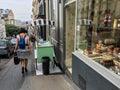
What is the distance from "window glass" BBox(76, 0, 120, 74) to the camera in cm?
466

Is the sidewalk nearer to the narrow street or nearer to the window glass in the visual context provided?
the narrow street

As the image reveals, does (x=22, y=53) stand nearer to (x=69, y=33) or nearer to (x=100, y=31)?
(x=69, y=33)

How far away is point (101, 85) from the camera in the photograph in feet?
13.7

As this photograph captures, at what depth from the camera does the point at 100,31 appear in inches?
213

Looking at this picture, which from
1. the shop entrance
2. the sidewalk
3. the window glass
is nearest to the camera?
the window glass

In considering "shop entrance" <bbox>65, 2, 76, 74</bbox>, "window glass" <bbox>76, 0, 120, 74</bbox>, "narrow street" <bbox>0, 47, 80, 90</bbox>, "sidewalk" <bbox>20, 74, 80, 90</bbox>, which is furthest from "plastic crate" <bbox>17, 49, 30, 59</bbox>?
"window glass" <bbox>76, 0, 120, 74</bbox>

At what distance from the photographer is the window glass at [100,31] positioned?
466cm

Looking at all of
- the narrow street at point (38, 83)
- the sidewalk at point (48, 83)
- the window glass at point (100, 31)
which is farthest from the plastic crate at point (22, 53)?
the window glass at point (100, 31)

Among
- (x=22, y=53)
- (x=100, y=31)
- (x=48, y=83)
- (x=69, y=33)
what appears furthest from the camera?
(x=22, y=53)

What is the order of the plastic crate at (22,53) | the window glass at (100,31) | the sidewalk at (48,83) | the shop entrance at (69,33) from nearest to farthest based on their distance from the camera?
the window glass at (100,31) → the sidewalk at (48,83) → the shop entrance at (69,33) → the plastic crate at (22,53)

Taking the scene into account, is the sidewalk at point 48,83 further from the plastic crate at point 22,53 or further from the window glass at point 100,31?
the window glass at point 100,31

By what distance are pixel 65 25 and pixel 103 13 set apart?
9.32ft

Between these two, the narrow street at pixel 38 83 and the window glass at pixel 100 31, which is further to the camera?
the narrow street at pixel 38 83

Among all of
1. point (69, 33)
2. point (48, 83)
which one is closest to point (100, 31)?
point (69, 33)
